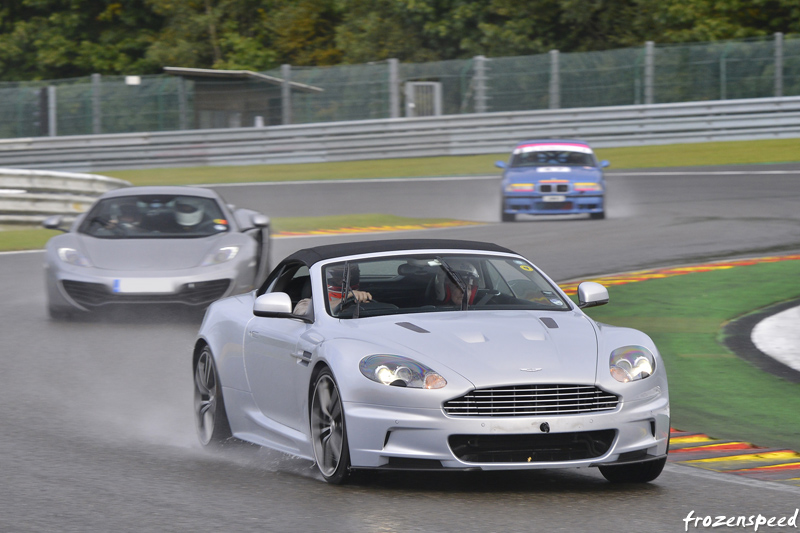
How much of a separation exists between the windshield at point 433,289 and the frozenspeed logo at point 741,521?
1690mm

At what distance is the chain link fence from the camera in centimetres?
3262

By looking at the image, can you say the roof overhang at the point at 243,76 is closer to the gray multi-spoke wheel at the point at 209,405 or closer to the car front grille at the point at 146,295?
the car front grille at the point at 146,295

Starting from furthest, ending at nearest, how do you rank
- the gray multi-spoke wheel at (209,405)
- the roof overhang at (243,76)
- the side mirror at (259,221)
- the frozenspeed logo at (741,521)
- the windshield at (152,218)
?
the roof overhang at (243,76), the side mirror at (259,221), the windshield at (152,218), the gray multi-spoke wheel at (209,405), the frozenspeed logo at (741,521)

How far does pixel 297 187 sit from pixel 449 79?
21.9ft

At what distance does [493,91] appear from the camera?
34094mm

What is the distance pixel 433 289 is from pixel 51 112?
3077 cm

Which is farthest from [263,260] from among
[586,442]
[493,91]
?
[493,91]

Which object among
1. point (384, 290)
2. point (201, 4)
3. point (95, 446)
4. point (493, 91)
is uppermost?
point (201, 4)

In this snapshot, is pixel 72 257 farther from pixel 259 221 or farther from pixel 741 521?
pixel 741 521

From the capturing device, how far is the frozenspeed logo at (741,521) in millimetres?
5438

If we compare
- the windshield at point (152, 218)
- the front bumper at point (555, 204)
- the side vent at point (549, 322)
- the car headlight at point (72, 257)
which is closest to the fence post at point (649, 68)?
the front bumper at point (555, 204)

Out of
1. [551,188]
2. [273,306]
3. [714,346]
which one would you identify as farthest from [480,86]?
[273,306]

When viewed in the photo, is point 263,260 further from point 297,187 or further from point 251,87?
point 251,87

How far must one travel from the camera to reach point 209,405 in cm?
789
